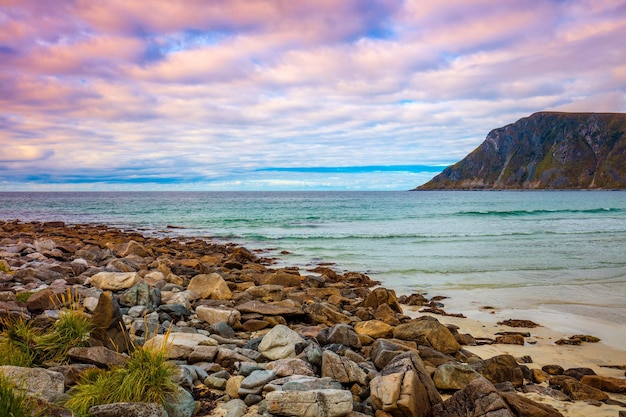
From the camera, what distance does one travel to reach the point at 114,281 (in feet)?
37.0

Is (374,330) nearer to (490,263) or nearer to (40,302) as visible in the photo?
(40,302)

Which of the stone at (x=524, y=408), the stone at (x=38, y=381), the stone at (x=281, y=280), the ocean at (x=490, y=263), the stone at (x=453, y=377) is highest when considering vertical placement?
the stone at (x=38, y=381)

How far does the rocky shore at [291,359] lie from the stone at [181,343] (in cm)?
2

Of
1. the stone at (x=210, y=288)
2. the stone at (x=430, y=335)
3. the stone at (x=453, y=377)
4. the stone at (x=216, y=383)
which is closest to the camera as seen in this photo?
the stone at (x=216, y=383)

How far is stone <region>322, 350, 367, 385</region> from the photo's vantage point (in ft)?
19.6

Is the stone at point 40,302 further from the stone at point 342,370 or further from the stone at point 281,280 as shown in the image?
the stone at point 281,280

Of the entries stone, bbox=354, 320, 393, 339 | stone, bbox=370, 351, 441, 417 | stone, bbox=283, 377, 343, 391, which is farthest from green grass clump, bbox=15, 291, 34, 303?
stone, bbox=370, 351, 441, 417

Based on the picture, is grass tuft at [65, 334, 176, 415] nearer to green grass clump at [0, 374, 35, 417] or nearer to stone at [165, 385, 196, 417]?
stone at [165, 385, 196, 417]

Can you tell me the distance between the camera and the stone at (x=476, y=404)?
4980mm

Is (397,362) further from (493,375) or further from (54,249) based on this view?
(54,249)

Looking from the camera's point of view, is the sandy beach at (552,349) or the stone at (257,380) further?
the sandy beach at (552,349)

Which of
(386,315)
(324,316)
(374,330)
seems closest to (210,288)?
(324,316)

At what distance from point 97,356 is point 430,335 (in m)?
5.94

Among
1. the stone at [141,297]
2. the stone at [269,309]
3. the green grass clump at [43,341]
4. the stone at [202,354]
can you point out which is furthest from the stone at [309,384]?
the stone at [141,297]
